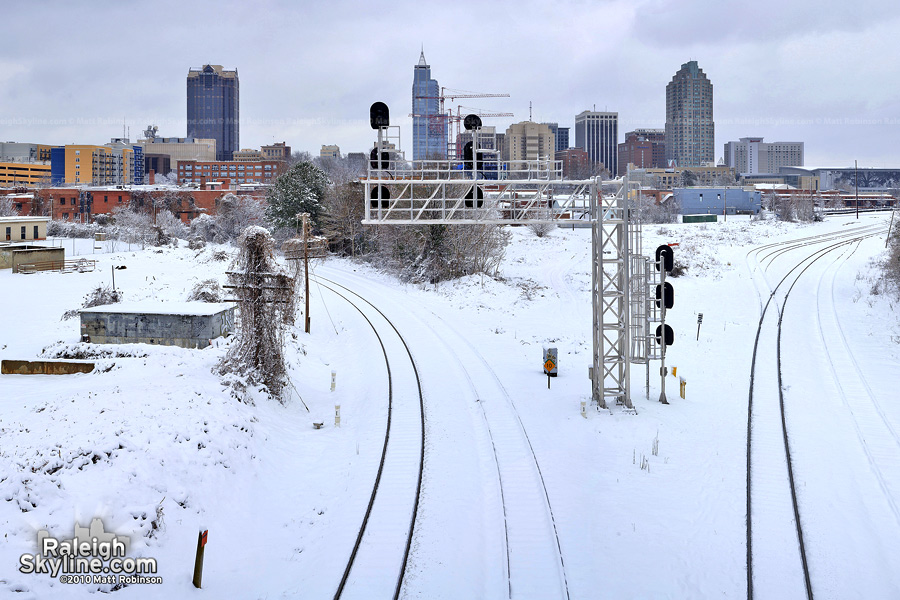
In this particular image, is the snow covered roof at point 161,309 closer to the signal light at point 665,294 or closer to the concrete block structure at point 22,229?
the signal light at point 665,294

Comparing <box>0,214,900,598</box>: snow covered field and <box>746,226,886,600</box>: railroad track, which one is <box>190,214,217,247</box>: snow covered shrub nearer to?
<box>0,214,900,598</box>: snow covered field

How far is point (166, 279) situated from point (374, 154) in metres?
25.1

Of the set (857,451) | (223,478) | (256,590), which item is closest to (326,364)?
(223,478)

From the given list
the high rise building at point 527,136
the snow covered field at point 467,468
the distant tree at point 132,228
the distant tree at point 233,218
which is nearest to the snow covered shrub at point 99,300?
the snow covered field at point 467,468

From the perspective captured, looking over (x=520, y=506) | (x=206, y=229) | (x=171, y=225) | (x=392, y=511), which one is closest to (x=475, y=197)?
(x=520, y=506)

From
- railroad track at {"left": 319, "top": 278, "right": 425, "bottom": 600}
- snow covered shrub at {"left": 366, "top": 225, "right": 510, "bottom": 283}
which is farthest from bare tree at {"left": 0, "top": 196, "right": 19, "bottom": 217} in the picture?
railroad track at {"left": 319, "top": 278, "right": 425, "bottom": 600}

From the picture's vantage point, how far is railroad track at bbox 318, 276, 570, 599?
986 centimetres

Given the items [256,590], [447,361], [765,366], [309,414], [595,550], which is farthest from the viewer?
[447,361]

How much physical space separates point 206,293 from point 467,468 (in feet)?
65.2

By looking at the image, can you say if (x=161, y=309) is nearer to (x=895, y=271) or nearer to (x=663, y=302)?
(x=663, y=302)

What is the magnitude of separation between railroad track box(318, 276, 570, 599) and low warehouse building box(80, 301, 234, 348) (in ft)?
29.4

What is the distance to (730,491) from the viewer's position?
42.4 feet

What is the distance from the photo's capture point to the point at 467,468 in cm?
1401

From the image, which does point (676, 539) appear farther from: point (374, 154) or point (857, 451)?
point (374, 154)
